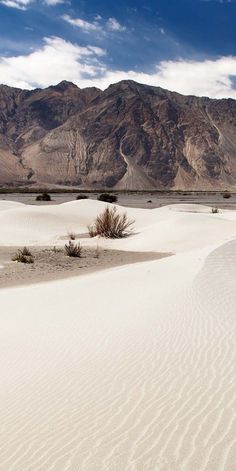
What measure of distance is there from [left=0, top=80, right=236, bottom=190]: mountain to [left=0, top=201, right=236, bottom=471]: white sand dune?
119320 millimetres

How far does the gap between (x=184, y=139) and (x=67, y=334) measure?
140830 millimetres

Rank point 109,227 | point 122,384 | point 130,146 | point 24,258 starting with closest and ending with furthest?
point 122,384 < point 24,258 < point 109,227 < point 130,146

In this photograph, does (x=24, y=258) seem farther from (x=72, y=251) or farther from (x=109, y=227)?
(x=109, y=227)

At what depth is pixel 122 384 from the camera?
214 inches

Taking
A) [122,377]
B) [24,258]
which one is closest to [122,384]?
[122,377]

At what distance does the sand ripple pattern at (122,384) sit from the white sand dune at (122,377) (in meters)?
0.01

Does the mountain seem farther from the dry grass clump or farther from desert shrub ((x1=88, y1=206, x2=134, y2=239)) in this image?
the dry grass clump

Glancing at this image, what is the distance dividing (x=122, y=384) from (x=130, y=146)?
139496 millimetres

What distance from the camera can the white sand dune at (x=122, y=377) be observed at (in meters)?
3.96

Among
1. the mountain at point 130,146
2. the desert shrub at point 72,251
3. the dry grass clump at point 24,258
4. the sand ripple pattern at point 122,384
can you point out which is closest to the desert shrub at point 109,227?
the desert shrub at point 72,251

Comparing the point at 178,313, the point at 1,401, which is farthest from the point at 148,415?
the point at 178,313

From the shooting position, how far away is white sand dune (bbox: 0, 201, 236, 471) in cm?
396

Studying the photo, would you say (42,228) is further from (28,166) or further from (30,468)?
(28,166)

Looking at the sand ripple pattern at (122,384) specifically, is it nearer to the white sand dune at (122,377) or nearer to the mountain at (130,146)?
the white sand dune at (122,377)
